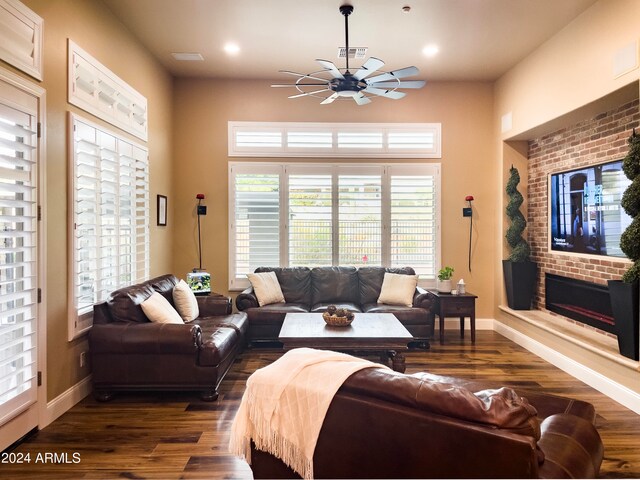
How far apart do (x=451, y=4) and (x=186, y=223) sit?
13.7ft

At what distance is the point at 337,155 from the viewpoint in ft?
18.5

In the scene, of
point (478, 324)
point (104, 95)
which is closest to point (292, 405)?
point (104, 95)

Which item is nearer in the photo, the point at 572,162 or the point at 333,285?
the point at 572,162

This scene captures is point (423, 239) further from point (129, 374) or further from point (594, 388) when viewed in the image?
point (129, 374)

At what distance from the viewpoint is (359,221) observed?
5.67 meters

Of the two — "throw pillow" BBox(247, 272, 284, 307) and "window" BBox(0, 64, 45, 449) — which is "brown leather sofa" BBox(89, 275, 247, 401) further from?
"throw pillow" BBox(247, 272, 284, 307)

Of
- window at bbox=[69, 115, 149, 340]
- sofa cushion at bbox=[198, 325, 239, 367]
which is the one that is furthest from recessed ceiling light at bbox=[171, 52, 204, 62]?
sofa cushion at bbox=[198, 325, 239, 367]

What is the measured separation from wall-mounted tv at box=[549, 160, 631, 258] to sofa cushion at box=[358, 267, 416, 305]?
1.85m

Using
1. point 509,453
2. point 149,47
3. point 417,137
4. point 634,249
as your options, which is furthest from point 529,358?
point 149,47

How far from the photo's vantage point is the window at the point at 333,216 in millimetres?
5617

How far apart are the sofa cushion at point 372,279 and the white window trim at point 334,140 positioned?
1.63 m

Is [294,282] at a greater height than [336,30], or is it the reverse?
[336,30]

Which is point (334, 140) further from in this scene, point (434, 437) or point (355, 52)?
point (434, 437)

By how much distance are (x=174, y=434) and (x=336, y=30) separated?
13.3ft
